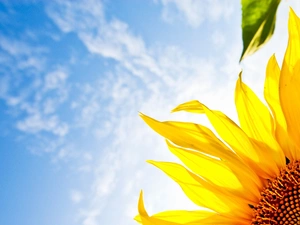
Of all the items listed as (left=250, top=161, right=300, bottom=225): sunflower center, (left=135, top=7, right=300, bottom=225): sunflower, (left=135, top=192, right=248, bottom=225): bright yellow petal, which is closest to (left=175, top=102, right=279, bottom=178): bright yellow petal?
(left=135, top=7, right=300, bottom=225): sunflower

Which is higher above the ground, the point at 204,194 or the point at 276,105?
the point at 276,105

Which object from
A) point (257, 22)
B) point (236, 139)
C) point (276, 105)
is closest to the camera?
point (257, 22)

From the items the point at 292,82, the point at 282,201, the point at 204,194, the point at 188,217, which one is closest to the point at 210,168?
the point at 204,194

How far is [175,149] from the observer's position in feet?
7.50

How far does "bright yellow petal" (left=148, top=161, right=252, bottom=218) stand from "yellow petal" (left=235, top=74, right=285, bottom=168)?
352 mm

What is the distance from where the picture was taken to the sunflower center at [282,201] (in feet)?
6.99

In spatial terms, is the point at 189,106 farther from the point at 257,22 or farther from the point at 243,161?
the point at 257,22

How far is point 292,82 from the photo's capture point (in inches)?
78.1

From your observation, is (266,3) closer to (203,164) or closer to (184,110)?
(184,110)

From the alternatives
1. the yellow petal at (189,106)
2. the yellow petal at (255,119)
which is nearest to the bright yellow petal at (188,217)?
the yellow petal at (255,119)

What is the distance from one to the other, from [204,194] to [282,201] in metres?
0.42

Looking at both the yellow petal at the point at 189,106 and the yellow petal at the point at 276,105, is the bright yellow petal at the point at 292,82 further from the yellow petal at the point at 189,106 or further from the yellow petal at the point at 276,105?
the yellow petal at the point at 189,106

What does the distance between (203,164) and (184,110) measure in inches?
13.9

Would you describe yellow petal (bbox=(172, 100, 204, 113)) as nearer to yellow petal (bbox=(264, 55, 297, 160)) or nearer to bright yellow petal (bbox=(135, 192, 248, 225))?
yellow petal (bbox=(264, 55, 297, 160))
